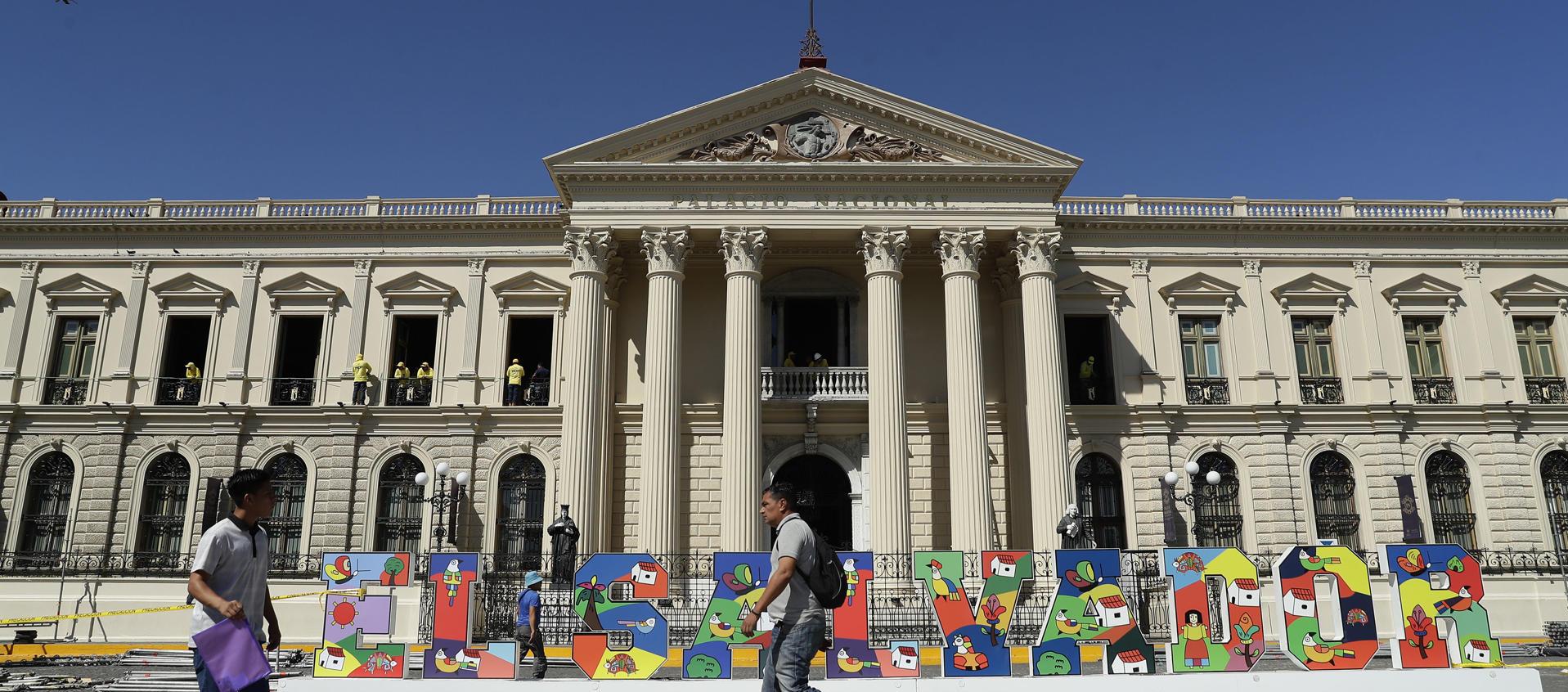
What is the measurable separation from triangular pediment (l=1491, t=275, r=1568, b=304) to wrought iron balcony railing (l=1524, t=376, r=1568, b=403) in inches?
87.1

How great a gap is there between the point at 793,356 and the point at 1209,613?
15092 millimetres

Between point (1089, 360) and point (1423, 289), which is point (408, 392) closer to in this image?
point (1089, 360)

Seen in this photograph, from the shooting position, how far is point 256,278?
27172 mm

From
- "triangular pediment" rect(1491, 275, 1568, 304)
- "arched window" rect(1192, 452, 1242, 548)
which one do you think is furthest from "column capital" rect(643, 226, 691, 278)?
"triangular pediment" rect(1491, 275, 1568, 304)

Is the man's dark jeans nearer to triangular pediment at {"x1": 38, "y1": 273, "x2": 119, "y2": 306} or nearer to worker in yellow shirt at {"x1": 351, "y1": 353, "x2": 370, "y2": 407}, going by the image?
worker in yellow shirt at {"x1": 351, "y1": 353, "x2": 370, "y2": 407}

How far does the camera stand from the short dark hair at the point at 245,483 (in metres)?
6.14

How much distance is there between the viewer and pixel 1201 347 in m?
27.2

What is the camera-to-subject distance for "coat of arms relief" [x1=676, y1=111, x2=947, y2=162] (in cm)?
2480

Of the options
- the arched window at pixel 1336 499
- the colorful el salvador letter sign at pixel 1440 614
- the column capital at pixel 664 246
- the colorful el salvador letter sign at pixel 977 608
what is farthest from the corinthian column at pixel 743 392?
the arched window at pixel 1336 499

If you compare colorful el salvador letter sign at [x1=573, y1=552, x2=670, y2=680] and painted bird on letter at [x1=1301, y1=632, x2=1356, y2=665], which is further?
colorful el salvador letter sign at [x1=573, y1=552, x2=670, y2=680]

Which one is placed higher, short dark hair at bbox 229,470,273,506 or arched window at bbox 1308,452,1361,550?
arched window at bbox 1308,452,1361,550

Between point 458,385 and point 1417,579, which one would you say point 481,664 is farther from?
point 458,385

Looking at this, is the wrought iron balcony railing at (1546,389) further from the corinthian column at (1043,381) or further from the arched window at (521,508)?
the arched window at (521,508)

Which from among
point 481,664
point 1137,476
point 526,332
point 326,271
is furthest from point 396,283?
point 1137,476
